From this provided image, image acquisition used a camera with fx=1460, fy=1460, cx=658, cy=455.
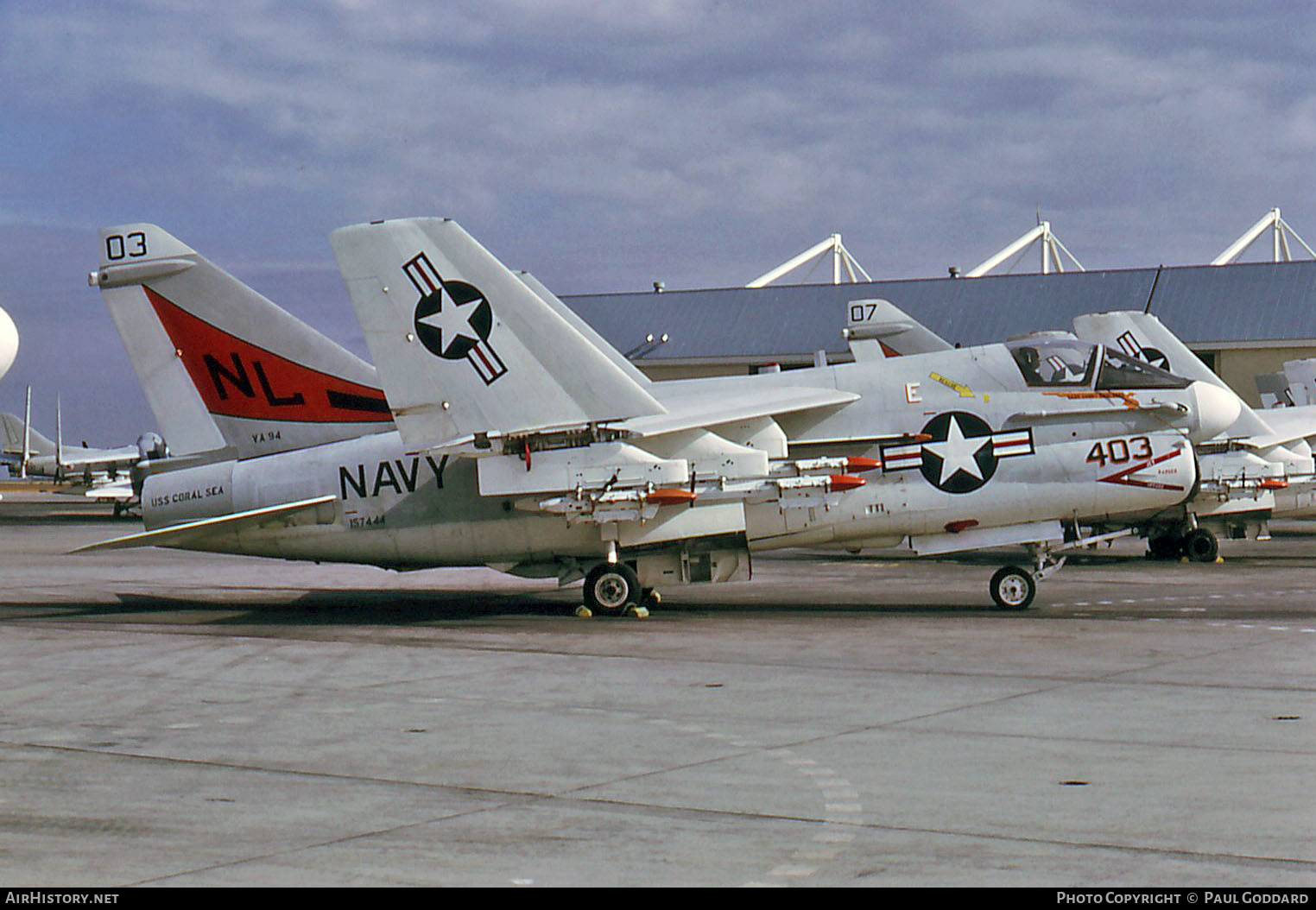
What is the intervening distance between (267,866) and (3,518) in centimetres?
5386

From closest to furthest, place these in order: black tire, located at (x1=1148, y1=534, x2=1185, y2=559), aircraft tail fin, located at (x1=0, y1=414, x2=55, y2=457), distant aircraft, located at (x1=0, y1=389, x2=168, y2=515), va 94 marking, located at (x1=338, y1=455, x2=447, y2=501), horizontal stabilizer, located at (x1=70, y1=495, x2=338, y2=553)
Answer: horizontal stabilizer, located at (x1=70, y1=495, x2=338, y2=553), va 94 marking, located at (x1=338, y1=455, x2=447, y2=501), black tire, located at (x1=1148, y1=534, x2=1185, y2=559), distant aircraft, located at (x1=0, y1=389, x2=168, y2=515), aircraft tail fin, located at (x1=0, y1=414, x2=55, y2=457)

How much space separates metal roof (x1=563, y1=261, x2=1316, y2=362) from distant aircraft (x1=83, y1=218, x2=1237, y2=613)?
42.1 meters

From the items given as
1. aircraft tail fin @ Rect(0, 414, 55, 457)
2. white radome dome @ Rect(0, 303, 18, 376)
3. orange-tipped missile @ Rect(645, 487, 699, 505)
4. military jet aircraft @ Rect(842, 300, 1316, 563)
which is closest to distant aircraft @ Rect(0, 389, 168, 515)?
aircraft tail fin @ Rect(0, 414, 55, 457)

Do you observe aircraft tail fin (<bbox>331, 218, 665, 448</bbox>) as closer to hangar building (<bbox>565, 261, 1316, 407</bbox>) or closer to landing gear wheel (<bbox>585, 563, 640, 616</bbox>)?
landing gear wheel (<bbox>585, 563, 640, 616</bbox>)

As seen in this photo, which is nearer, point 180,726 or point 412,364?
point 180,726

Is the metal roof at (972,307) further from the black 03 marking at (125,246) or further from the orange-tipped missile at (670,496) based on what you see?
the orange-tipped missile at (670,496)

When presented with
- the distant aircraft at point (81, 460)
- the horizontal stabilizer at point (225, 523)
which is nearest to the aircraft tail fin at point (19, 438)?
the distant aircraft at point (81, 460)

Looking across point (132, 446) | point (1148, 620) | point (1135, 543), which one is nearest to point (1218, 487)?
point (1135, 543)

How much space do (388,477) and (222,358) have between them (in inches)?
110

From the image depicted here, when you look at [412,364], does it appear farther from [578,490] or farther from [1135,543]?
[1135,543]

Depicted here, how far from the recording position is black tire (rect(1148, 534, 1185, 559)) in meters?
27.6

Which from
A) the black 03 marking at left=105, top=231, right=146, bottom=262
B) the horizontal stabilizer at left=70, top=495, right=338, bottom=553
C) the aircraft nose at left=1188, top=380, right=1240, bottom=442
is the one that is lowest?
the horizontal stabilizer at left=70, top=495, right=338, bottom=553

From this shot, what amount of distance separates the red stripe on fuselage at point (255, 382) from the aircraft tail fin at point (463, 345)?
2158mm

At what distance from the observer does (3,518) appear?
54.9 meters
